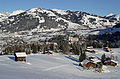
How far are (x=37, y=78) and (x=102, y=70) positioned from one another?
1329 inches

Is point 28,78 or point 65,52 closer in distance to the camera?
point 28,78

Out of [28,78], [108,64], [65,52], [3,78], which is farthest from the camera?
[65,52]

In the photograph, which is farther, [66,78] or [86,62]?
[86,62]

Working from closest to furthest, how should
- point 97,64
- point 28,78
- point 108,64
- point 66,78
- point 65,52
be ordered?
point 28,78 < point 66,78 < point 97,64 < point 108,64 < point 65,52

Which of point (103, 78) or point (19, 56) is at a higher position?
point (19, 56)

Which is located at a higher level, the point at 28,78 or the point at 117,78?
the point at 28,78

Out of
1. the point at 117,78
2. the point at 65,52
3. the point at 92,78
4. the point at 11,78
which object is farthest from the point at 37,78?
the point at 65,52

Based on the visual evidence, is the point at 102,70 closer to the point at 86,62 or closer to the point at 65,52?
the point at 86,62

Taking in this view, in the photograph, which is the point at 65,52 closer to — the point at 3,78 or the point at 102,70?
the point at 102,70

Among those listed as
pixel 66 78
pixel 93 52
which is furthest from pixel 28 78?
pixel 93 52

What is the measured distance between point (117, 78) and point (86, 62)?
71.7ft

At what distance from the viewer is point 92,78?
4731 cm

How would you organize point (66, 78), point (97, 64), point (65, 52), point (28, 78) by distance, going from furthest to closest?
1. point (65, 52)
2. point (97, 64)
3. point (66, 78)
4. point (28, 78)

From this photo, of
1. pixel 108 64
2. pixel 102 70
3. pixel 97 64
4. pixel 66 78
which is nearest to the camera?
pixel 66 78
